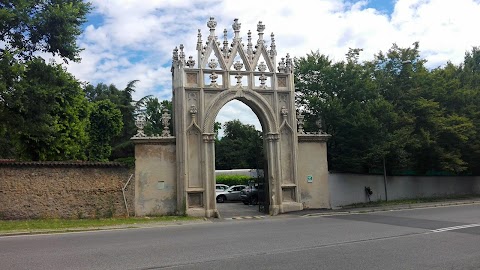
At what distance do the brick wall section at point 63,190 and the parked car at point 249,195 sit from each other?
11.9 m

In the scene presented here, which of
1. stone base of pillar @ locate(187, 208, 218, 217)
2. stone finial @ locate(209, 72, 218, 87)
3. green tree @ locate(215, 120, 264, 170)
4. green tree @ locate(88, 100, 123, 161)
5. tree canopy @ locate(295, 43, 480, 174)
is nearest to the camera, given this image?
stone base of pillar @ locate(187, 208, 218, 217)

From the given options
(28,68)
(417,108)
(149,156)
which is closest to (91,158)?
(149,156)

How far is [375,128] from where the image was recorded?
22438 mm

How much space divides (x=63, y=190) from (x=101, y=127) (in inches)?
656

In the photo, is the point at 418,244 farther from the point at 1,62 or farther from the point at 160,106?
the point at 160,106

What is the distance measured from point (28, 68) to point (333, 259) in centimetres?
1338

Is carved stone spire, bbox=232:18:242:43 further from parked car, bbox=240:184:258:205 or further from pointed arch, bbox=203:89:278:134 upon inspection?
parked car, bbox=240:184:258:205

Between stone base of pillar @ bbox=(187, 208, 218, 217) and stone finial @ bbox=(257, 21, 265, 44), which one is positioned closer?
stone base of pillar @ bbox=(187, 208, 218, 217)

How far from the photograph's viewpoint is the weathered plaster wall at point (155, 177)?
18953mm

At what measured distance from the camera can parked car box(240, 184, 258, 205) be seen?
2909cm

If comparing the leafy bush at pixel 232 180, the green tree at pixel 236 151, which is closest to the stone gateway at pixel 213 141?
the leafy bush at pixel 232 180

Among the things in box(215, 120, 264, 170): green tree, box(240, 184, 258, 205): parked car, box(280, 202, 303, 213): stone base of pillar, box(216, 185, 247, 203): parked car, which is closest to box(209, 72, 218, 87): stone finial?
box(280, 202, 303, 213): stone base of pillar

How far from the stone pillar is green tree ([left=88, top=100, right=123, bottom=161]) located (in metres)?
17.8

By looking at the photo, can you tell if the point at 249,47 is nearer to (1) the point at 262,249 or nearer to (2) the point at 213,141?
(2) the point at 213,141
